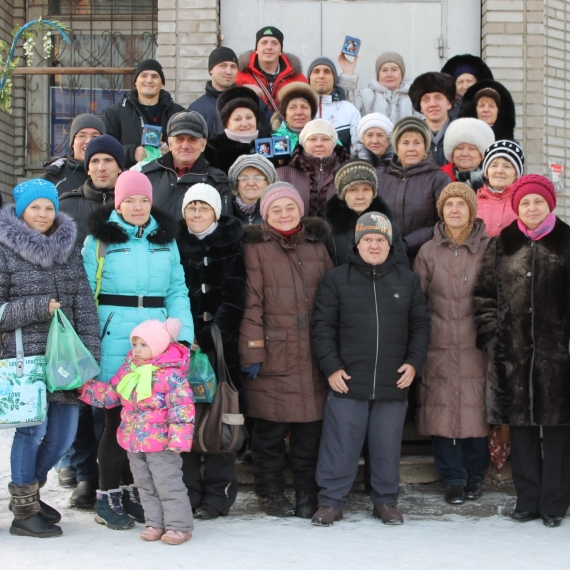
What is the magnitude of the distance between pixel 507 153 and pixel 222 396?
2.42 meters

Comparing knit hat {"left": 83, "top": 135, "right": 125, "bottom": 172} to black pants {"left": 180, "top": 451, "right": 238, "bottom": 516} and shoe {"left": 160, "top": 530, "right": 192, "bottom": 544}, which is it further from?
shoe {"left": 160, "top": 530, "right": 192, "bottom": 544}

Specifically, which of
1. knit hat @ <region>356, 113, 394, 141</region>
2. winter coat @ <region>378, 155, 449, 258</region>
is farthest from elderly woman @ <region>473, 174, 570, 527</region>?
knit hat @ <region>356, 113, 394, 141</region>

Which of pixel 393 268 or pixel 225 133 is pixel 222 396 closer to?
pixel 393 268

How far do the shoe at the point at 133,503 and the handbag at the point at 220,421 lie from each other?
1.28 feet

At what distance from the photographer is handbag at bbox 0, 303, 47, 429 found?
4094mm

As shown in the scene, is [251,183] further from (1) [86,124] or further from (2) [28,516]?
(2) [28,516]

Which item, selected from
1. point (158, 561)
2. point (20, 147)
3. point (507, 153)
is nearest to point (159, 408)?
point (158, 561)

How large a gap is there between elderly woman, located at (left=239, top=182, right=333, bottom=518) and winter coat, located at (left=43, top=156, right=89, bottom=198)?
145 centimetres

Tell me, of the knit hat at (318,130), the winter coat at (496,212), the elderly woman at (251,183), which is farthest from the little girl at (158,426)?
the winter coat at (496,212)

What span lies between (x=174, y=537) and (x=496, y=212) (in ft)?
9.33

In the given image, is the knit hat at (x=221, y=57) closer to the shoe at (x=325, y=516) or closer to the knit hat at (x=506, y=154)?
the knit hat at (x=506, y=154)

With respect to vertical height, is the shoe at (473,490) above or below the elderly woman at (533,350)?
below

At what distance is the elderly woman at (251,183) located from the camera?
5.35 meters

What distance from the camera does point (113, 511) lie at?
438 cm
